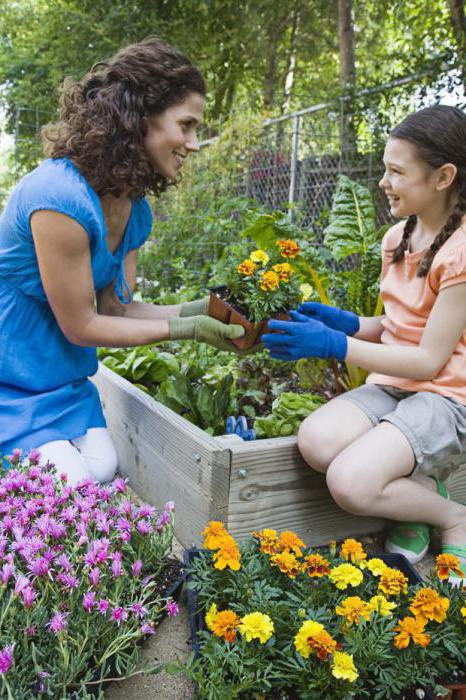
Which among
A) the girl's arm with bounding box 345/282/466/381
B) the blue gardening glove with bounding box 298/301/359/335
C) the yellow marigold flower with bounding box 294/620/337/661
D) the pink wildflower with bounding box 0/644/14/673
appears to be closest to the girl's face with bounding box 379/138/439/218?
the girl's arm with bounding box 345/282/466/381

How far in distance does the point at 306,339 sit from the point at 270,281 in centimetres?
22

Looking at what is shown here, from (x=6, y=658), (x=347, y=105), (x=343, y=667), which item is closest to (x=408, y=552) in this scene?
(x=343, y=667)

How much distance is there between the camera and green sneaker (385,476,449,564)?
178 cm

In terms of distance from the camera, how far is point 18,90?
31.0ft

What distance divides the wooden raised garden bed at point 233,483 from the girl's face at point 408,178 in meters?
0.79

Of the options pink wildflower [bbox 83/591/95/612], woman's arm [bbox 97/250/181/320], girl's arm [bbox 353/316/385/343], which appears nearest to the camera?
pink wildflower [bbox 83/591/95/612]

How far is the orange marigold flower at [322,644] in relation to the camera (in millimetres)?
989

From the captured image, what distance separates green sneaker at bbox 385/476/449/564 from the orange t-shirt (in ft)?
1.40

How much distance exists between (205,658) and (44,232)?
1216mm

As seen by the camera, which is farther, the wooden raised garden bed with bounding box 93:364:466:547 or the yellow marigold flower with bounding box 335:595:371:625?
the wooden raised garden bed with bounding box 93:364:466:547

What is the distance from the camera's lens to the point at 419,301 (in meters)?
1.80

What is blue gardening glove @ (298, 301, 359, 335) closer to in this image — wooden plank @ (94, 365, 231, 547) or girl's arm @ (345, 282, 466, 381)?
girl's arm @ (345, 282, 466, 381)

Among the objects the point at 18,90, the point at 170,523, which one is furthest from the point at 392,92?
the point at 18,90

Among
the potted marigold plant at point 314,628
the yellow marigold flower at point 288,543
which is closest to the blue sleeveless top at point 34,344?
the potted marigold plant at point 314,628
